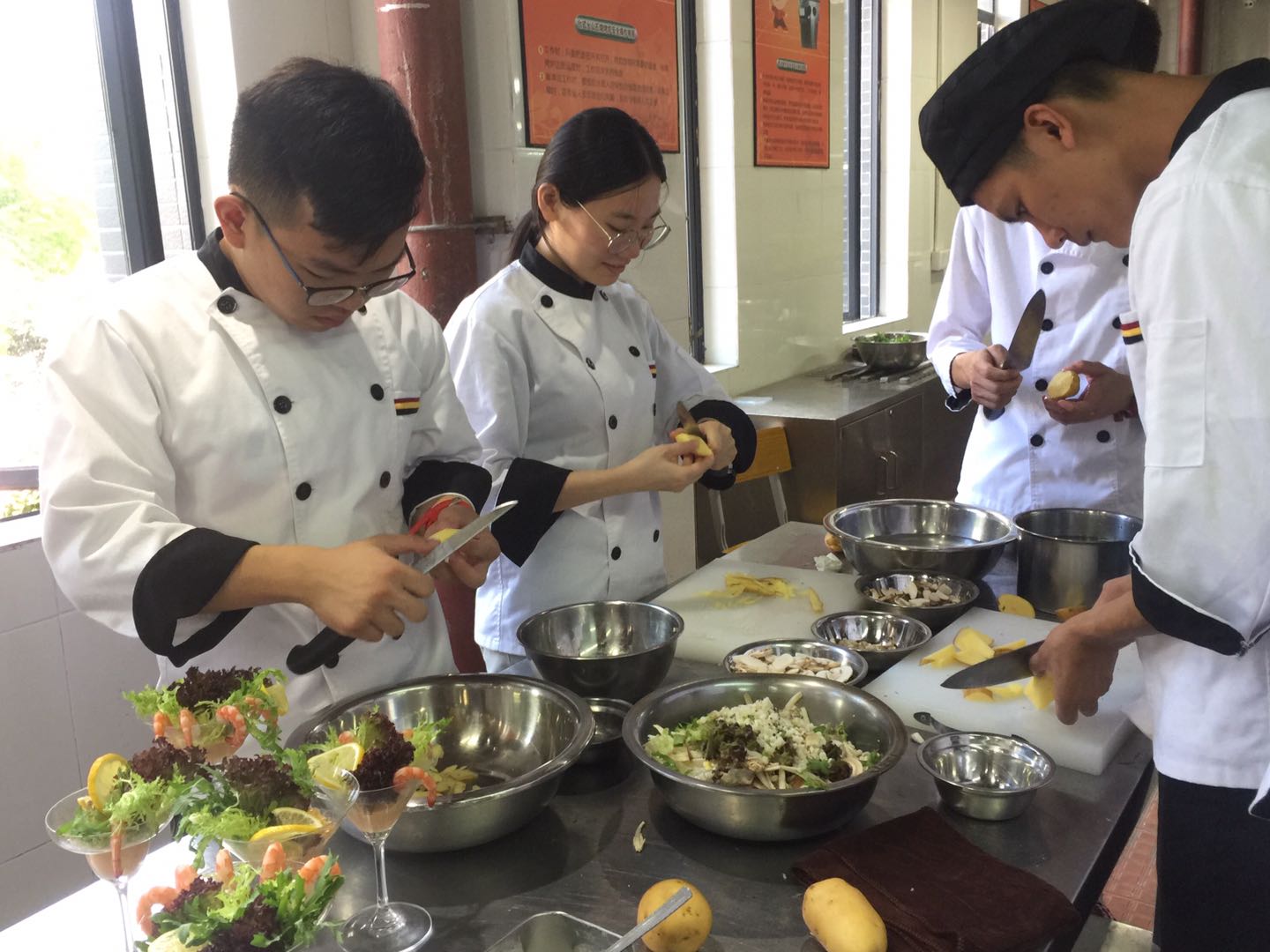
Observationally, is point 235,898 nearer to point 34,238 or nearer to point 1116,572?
point 1116,572

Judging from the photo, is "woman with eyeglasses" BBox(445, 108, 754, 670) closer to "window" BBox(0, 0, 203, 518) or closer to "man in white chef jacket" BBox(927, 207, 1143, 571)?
"man in white chef jacket" BBox(927, 207, 1143, 571)

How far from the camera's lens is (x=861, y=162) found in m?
6.03

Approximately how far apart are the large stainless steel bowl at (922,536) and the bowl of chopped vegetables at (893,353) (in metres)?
2.88

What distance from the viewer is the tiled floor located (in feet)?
8.98

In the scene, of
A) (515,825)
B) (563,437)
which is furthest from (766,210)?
(515,825)

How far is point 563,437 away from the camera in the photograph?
2205 mm

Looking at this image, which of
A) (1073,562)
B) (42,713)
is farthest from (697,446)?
(42,713)

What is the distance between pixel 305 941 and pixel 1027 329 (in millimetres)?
2062

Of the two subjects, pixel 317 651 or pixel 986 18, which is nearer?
pixel 317 651

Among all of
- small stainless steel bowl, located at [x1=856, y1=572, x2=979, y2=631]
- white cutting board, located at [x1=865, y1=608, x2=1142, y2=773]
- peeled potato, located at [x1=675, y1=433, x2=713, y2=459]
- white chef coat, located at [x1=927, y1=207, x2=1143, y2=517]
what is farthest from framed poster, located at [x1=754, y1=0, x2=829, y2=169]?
white cutting board, located at [x1=865, y1=608, x2=1142, y2=773]

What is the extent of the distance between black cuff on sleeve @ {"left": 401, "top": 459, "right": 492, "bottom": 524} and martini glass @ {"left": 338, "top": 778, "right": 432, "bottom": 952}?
29.6 inches

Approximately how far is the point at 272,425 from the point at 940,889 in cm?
109

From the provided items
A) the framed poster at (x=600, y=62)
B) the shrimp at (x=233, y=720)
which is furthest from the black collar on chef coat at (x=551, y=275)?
the shrimp at (x=233, y=720)

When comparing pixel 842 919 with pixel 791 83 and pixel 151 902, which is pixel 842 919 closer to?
pixel 151 902
